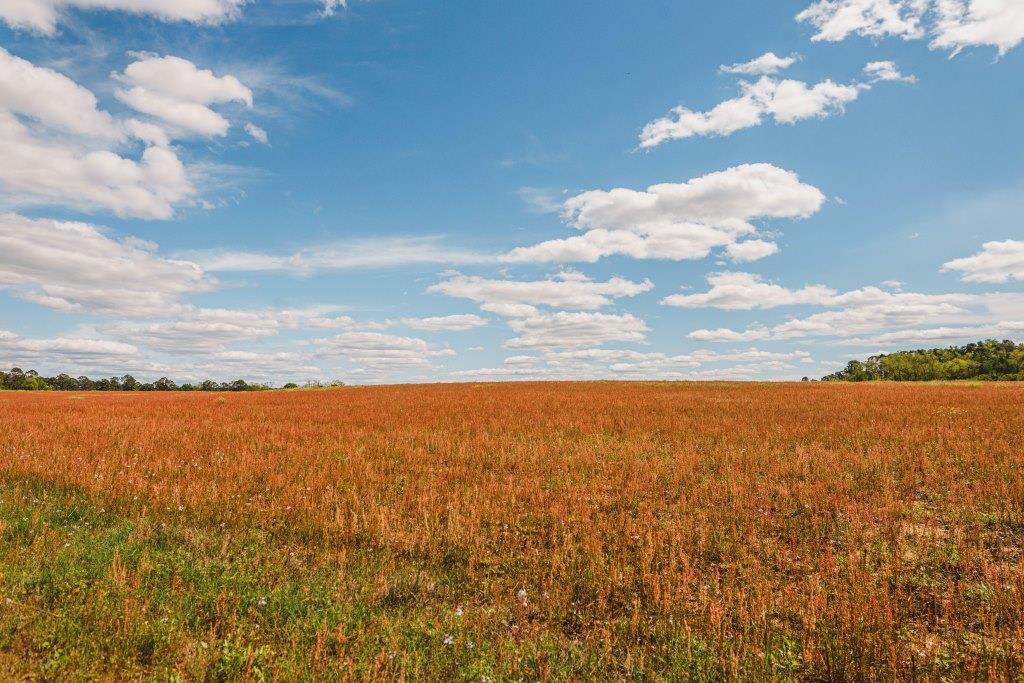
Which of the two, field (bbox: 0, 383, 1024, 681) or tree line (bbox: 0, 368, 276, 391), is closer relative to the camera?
field (bbox: 0, 383, 1024, 681)

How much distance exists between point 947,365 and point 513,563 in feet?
363

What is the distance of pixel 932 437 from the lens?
46.1 feet

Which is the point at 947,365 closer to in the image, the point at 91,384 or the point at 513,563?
the point at 513,563

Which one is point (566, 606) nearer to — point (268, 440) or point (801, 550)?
point (801, 550)

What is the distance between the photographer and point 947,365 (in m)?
88.8

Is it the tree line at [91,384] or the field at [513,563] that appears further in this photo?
the tree line at [91,384]

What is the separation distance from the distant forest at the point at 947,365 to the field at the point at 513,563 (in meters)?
81.4

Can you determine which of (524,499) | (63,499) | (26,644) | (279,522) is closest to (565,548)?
(524,499)

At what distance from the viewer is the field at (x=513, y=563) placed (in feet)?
14.1

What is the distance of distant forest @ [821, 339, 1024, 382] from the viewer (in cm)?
8170

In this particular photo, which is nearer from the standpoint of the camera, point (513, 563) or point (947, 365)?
point (513, 563)

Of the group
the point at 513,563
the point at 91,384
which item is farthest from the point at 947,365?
the point at 91,384

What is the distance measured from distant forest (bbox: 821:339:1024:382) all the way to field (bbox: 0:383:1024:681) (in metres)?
81.4

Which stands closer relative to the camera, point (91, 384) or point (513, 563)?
point (513, 563)
